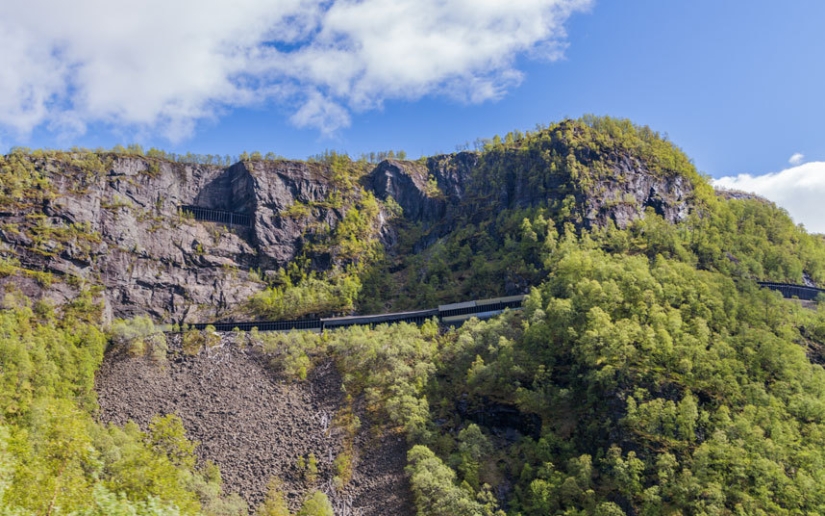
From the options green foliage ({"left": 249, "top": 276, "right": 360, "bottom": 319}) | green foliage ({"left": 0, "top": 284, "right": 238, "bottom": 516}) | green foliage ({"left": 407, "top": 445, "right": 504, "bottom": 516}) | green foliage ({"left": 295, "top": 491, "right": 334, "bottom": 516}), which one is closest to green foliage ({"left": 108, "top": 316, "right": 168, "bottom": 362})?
green foliage ({"left": 0, "top": 284, "right": 238, "bottom": 516})

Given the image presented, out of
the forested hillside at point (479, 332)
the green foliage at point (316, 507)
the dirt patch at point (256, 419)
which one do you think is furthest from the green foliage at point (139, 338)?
the green foliage at point (316, 507)

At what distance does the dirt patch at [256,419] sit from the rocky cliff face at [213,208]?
22.6 metres

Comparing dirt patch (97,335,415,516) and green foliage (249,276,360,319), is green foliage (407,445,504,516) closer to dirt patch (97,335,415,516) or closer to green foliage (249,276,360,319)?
dirt patch (97,335,415,516)

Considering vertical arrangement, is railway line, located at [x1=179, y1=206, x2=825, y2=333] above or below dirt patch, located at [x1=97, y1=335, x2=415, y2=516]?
above

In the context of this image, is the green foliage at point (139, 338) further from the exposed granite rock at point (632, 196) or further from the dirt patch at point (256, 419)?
the exposed granite rock at point (632, 196)

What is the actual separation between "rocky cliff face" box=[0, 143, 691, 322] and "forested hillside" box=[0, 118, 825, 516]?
528mm

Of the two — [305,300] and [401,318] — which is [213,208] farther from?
[401,318]

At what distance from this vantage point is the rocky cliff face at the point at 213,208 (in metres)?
115

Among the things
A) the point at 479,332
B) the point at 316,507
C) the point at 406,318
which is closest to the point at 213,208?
the point at 406,318

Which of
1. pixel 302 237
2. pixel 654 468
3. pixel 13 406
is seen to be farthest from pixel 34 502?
pixel 302 237

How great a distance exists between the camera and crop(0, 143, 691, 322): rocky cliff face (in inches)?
4515

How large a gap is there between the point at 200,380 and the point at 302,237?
5179 centimetres

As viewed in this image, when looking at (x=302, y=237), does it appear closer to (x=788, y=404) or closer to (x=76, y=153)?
(x=76, y=153)

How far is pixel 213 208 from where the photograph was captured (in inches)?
5522
